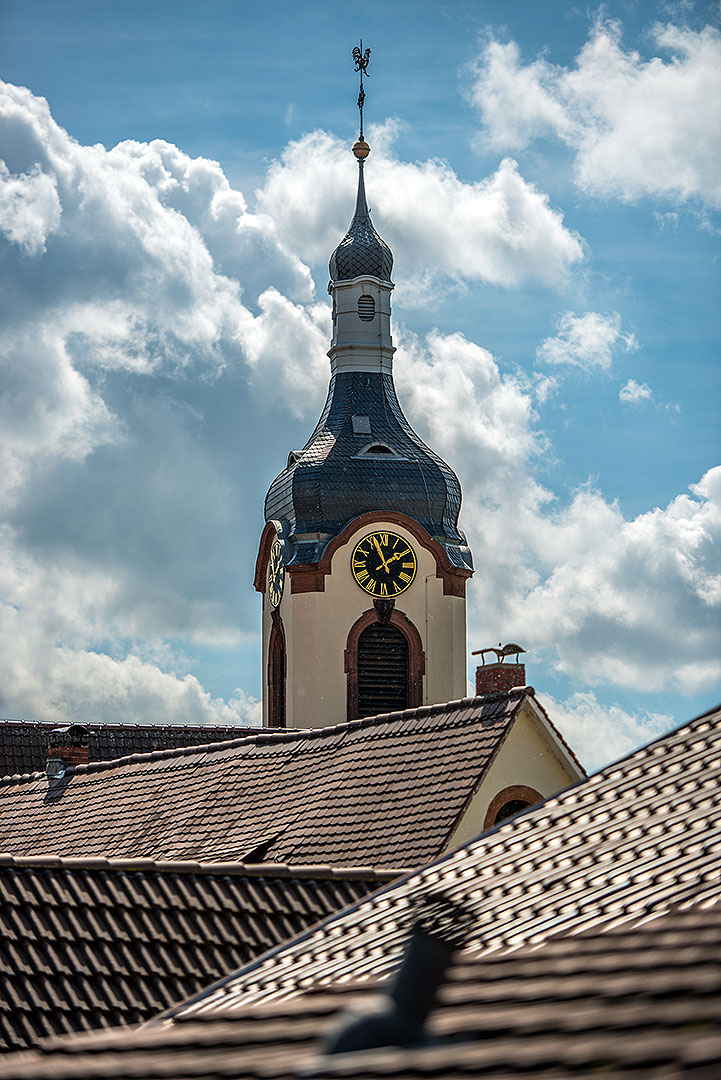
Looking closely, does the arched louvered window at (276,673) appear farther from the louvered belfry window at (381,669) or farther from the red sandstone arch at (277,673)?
the louvered belfry window at (381,669)

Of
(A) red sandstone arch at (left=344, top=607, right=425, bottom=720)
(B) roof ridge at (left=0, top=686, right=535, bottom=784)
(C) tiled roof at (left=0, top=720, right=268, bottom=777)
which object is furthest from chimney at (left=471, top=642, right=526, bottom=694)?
(A) red sandstone arch at (left=344, top=607, right=425, bottom=720)

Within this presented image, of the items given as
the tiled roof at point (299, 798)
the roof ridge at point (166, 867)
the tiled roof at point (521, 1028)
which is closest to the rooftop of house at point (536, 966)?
the tiled roof at point (521, 1028)

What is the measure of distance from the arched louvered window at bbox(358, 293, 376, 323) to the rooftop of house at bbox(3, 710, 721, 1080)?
44664 millimetres

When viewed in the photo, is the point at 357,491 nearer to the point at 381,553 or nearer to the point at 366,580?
the point at 381,553

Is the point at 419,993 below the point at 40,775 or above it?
below

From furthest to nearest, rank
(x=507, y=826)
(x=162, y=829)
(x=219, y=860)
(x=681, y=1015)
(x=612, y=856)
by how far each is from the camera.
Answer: (x=162, y=829)
(x=219, y=860)
(x=507, y=826)
(x=612, y=856)
(x=681, y=1015)

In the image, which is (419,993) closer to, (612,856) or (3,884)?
(612,856)

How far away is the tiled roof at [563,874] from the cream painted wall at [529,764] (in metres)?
8.29

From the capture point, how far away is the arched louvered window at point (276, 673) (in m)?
51.9

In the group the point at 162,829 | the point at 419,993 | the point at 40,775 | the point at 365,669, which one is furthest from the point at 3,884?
the point at 365,669

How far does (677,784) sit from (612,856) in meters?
1.03

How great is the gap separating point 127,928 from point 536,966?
6194mm

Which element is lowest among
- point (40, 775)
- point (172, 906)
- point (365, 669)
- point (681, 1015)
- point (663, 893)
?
point (681, 1015)

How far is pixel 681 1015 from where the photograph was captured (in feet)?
13.5
